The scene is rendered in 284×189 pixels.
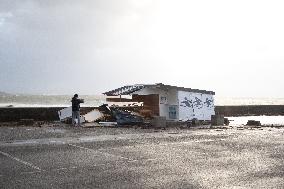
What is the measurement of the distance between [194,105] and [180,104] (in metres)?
1.62

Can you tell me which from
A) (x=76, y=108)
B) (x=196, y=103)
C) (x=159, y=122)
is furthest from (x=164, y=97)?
(x=76, y=108)

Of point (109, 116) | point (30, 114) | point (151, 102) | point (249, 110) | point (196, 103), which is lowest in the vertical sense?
point (109, 116)

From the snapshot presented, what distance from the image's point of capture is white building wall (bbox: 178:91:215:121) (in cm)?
3134

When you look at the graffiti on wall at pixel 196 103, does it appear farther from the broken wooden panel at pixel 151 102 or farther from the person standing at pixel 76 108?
the person standing at pixel 76 108

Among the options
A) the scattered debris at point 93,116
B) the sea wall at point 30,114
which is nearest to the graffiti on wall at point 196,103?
the scattered debris at point 93,116

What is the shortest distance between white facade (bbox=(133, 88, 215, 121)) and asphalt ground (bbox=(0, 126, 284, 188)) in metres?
10.4

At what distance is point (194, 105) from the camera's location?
105 feet

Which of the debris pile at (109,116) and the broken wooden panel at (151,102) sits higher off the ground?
the broken wooden panel at (151,102)

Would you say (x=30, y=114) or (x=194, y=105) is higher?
(x=194, y=105)

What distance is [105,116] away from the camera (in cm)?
3169

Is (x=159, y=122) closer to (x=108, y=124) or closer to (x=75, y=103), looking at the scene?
(x=108, y=124)

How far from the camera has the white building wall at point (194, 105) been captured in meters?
31.3

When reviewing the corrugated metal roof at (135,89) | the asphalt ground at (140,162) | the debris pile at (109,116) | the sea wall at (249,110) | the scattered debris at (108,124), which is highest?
the corrugated metal roof at (135,89)

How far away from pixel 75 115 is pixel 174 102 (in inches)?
324
